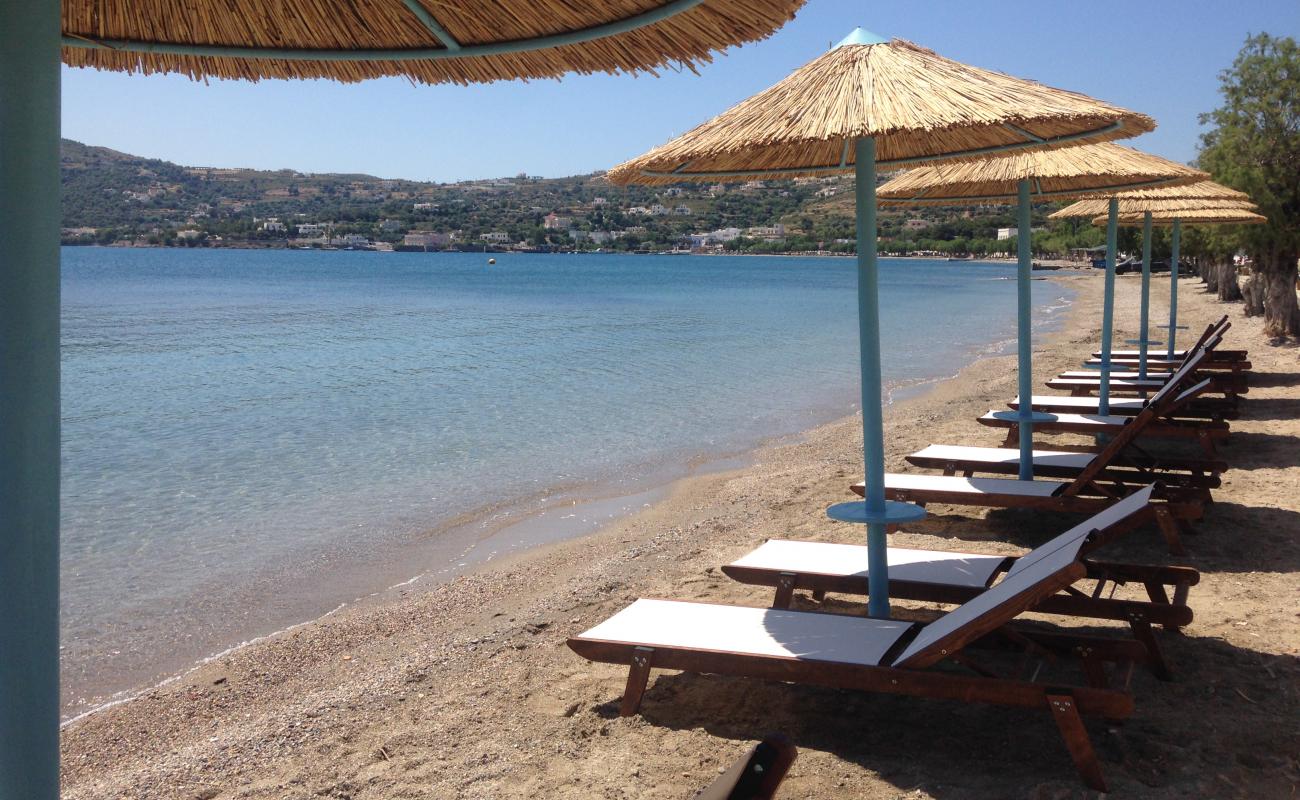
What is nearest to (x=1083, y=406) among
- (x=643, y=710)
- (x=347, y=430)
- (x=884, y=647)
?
(x=884, y=647)

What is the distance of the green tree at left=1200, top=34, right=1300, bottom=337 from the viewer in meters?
14.8

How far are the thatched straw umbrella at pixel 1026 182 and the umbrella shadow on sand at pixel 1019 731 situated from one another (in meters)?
2.44

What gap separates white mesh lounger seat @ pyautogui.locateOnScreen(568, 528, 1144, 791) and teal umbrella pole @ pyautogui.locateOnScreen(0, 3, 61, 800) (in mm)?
2280

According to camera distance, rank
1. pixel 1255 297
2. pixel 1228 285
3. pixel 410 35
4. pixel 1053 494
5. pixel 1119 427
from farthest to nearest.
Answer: pixel 1228 285, pixel 1255 297, pixel 1119 427, pixel 1053 494, pixel 410 35

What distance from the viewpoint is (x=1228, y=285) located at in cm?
2931

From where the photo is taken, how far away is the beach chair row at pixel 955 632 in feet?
10.1

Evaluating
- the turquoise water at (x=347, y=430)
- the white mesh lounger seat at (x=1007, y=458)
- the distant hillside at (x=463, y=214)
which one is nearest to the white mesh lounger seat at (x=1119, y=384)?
the turquoise water at (x=347, y=430)

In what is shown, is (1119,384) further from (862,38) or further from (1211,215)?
(862,38)

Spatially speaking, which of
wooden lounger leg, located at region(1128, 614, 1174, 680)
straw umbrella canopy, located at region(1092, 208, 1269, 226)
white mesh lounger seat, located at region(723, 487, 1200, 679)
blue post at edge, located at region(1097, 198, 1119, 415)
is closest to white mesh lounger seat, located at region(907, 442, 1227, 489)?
white mesh lounger seat, located at region(723, 487, 1200, 679)

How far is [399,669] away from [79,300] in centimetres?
4532

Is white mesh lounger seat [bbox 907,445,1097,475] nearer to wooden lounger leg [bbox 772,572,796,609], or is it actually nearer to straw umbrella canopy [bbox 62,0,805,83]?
wooden lounger leg [bbox 772,572,796,609]

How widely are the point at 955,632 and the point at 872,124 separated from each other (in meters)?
1.74

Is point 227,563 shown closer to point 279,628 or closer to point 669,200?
point 279,628

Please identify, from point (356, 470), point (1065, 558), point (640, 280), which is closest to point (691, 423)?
point (356, 470)
